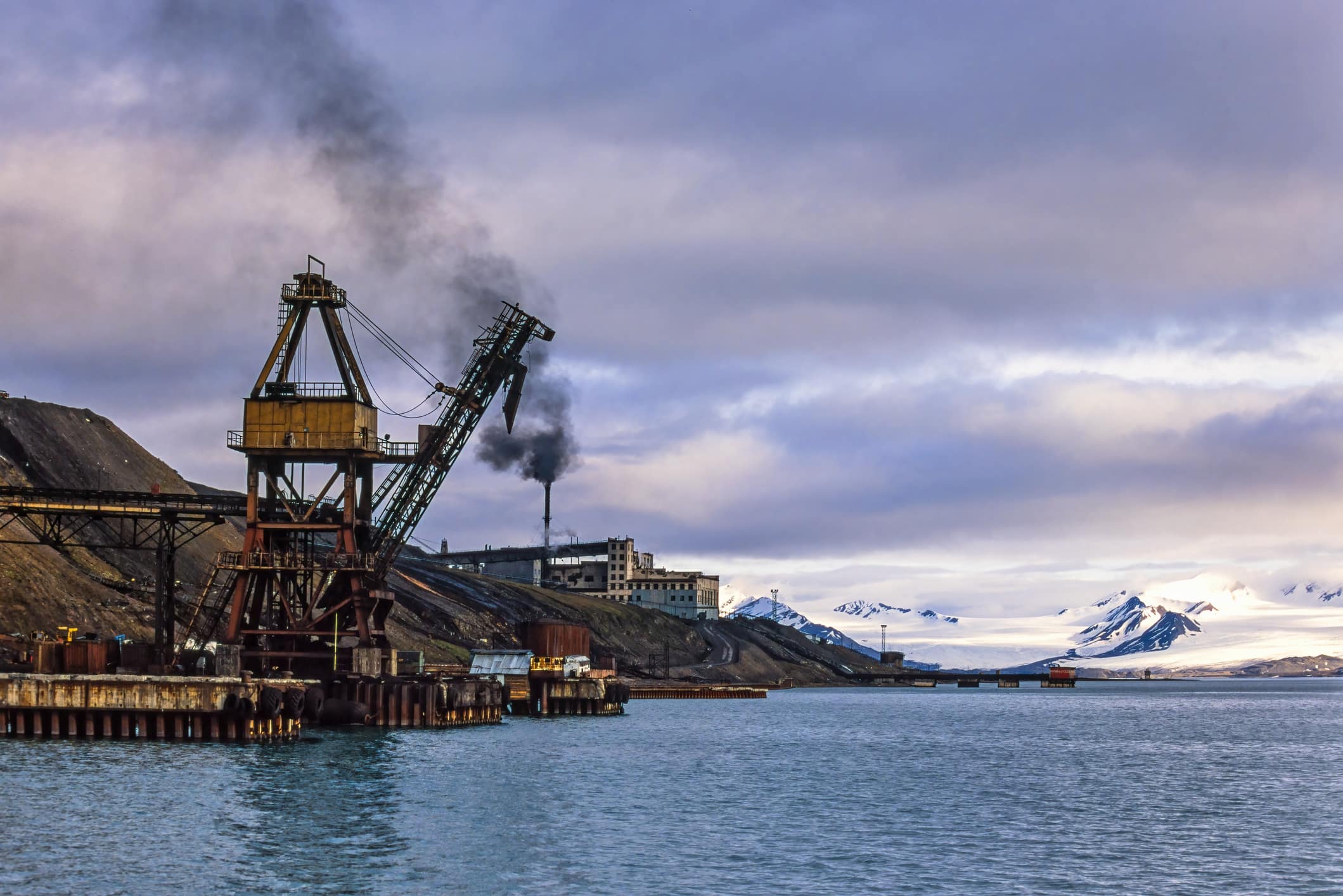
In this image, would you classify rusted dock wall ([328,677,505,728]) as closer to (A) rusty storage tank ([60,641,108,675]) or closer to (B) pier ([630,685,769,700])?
(A) rusty storage tank ([60,641,108,675])

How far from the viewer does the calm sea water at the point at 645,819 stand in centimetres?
4028

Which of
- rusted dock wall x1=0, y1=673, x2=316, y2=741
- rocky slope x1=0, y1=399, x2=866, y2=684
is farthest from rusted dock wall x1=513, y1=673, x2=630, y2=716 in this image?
rusted dock wall x1=0, y1=673, x2=316, y2=741

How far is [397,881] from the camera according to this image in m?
38.7

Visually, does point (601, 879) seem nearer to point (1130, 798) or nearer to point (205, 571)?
point (1130, 798)

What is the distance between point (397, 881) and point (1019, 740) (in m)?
71.8

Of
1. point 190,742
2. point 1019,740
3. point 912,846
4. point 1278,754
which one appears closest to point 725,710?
point 1019,740

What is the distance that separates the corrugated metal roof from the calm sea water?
22.2 m

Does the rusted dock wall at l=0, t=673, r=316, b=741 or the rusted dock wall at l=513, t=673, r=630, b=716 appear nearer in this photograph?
the rusted dock wall at l=0, t=673, r=316, b=741

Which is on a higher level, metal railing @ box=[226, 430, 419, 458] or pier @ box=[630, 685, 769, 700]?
metal railing @ box=[226, 430, 419, 458]

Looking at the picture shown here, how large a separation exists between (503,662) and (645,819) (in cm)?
6094

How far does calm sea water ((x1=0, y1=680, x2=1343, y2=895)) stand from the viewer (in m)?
40.3

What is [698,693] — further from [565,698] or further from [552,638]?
[565,698]

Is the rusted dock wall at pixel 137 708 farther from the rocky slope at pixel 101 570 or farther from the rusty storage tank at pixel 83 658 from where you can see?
the rocky slope at pixel 101 570

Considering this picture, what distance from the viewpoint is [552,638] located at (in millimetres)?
115875
